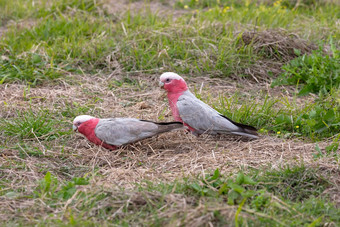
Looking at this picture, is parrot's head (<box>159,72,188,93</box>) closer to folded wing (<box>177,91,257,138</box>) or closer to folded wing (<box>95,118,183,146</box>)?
folded wing (<box>177,91,257,138</box>)

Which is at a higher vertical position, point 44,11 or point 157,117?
point 44,11

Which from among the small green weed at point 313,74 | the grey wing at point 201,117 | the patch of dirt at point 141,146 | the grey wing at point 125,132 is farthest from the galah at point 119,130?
the small green weed at point 313,74

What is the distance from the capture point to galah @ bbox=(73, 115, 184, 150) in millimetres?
4164

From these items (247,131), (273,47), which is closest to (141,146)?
(247,131)

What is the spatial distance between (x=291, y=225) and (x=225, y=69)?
3386 millimetres

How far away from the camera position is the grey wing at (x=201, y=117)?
14.2 ft

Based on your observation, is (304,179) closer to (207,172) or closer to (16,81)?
(207,172)

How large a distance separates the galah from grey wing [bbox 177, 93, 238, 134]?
10.9 inches

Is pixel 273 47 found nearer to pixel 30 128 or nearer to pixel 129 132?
pixel 129 132

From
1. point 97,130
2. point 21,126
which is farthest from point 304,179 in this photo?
point 21,126

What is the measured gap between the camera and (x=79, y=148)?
428 cm

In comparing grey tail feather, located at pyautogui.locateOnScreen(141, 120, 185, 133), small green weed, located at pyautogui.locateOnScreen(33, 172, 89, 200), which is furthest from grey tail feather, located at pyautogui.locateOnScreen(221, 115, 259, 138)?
small green weed, located at pyautogui.locateOnScreen(33, 172, 89, 200)

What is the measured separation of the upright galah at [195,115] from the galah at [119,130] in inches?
11.5

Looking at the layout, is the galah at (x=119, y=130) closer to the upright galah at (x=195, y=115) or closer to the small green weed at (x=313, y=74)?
the upright galah at (x=195, y=115)
